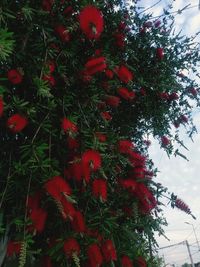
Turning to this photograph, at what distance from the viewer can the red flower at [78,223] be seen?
2080mm

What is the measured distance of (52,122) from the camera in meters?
2.34

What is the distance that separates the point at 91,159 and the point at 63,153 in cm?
34

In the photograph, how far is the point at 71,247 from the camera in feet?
6.55

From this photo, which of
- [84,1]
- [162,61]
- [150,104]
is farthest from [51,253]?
[162,61]

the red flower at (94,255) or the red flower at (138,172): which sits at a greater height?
the red flower at (138,172)

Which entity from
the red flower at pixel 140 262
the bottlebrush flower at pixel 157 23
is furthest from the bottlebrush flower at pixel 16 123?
the bottlebrush flower at pixel 157 23

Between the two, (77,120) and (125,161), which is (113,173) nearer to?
(125,161)

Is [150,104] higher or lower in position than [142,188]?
higher

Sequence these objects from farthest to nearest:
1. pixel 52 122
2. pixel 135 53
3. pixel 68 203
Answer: pixel 135 53 < pixel 52 122 < pixel 68 203

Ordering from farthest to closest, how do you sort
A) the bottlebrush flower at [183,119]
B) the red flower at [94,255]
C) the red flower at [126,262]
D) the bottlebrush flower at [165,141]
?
the bottlebrush flower at [183,119] → the bottlebrush flower at [165,141] → the red flower at [126,262] → the red flower at [94,255]

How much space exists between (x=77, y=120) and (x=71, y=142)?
22 cm

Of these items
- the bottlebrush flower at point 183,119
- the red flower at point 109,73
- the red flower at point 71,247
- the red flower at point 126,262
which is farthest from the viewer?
the bottlebrush flower at point 183,119

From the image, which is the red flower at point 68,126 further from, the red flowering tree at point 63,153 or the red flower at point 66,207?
the red flower at point 66,207

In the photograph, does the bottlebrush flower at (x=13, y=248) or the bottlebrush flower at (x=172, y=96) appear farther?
the bottlebrush flower at (x=172, y=96)
